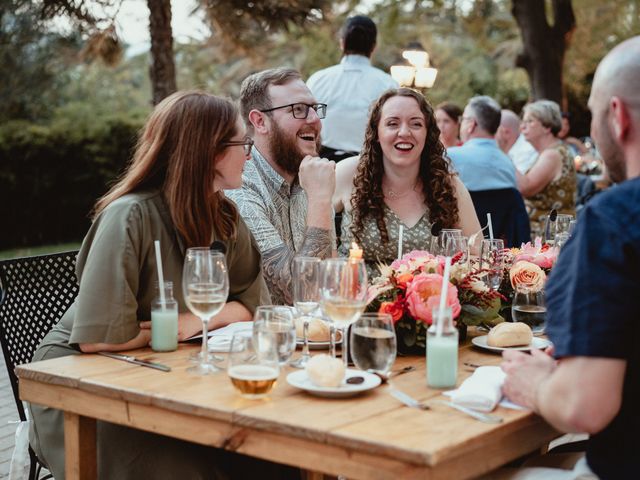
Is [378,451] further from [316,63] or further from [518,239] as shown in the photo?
[316,63]

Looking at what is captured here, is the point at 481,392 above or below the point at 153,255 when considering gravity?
below

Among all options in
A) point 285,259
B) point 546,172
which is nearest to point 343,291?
point 285,259

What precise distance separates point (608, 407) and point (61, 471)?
168cm

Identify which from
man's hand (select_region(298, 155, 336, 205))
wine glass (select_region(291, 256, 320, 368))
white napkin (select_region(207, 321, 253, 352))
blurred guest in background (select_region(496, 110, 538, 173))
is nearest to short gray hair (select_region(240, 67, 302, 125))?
man's hand (select_region(298, 155, 336, 205))

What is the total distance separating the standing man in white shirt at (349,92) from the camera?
19.6ft

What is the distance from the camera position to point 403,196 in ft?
14.5

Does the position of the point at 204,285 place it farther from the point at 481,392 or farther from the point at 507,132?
the point at 507,132

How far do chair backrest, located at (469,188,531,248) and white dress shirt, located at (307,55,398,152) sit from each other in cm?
94

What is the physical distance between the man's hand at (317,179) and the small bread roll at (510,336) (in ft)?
3.76

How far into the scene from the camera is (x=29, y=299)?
324 centimetres

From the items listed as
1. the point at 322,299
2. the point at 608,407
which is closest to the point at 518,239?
the point at 322,299

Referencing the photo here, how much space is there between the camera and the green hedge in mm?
13469

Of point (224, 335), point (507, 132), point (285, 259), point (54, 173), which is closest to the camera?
point (224, 335)

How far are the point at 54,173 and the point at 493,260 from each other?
11599 millimetres
